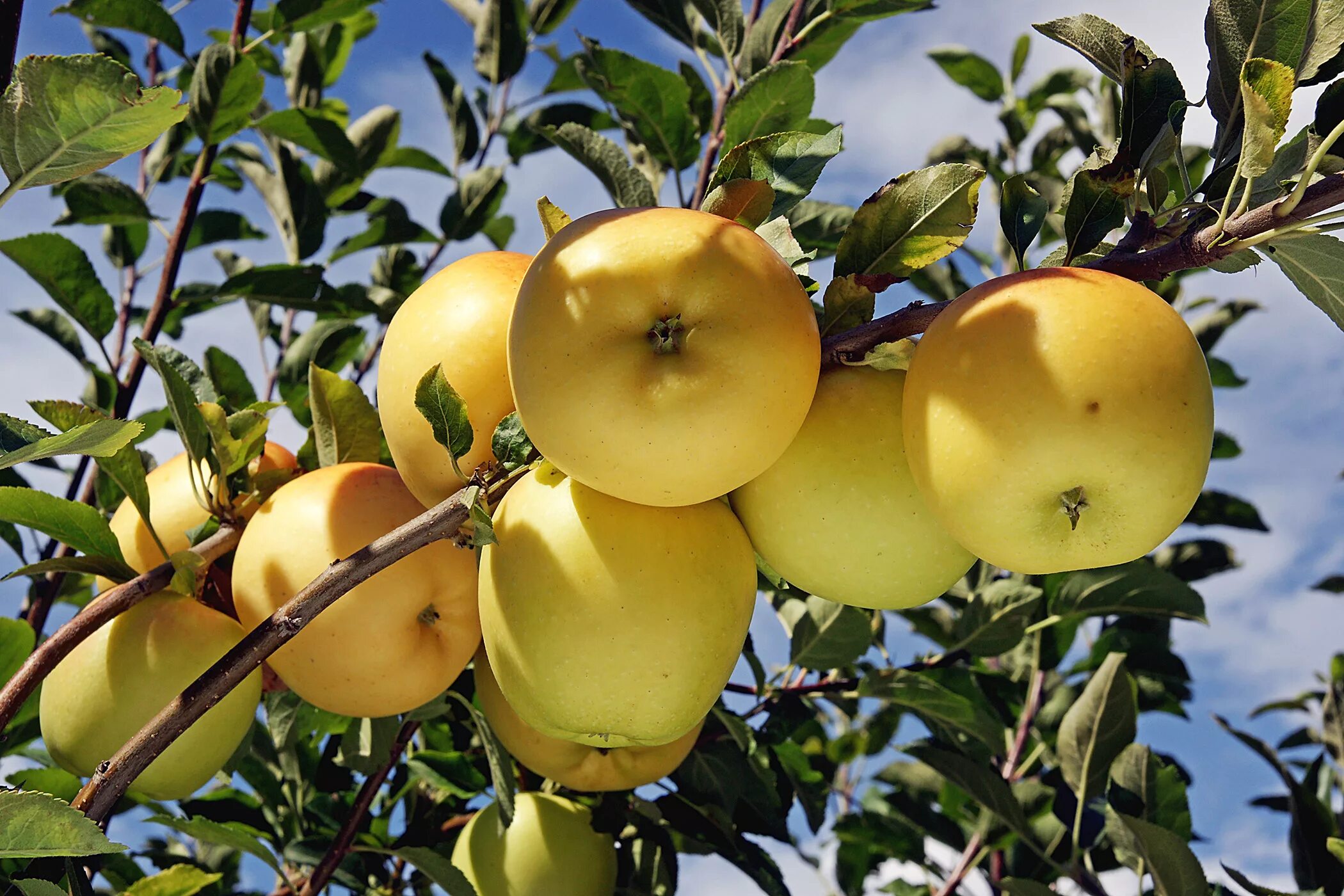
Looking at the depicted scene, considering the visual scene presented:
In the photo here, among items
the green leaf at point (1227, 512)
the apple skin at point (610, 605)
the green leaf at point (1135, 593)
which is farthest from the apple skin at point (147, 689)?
the green leaf at point (1227, 512)

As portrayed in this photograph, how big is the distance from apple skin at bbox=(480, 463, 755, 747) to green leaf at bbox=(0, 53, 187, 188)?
46 cm

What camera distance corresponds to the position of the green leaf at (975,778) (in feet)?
5.60

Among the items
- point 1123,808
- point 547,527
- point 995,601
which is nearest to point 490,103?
point 995,601

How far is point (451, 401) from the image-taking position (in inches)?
35.3

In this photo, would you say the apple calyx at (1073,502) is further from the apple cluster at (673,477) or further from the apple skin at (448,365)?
the apple skin at (448,365)

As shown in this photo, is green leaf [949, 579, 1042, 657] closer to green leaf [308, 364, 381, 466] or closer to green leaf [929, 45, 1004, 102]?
green leaf [308, 364, 381, 466]

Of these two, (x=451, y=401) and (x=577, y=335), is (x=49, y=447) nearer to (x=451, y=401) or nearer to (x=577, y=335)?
(x=451, y=401)

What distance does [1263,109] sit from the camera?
2.60 feet

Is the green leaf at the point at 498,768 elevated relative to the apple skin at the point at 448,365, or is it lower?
lower

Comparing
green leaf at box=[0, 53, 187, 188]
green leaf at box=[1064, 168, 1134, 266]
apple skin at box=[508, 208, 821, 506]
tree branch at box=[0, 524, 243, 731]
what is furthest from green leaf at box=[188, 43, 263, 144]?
green leaf at box=[1064, 168, 1134, 266]

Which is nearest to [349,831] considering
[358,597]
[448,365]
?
[358,597]

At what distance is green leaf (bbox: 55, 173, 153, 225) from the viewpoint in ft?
6.28

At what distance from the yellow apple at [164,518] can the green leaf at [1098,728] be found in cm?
132

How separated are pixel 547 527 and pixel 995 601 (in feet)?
3.64
